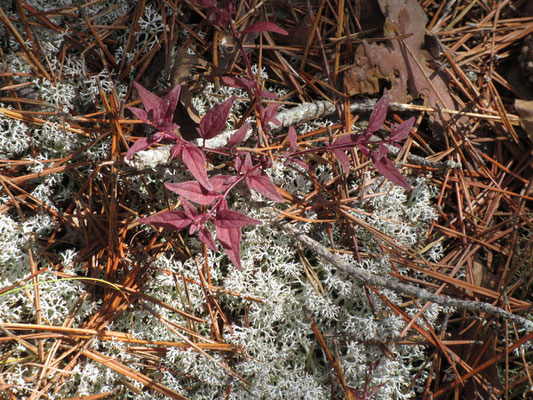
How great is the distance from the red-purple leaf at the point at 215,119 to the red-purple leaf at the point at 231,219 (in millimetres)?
360

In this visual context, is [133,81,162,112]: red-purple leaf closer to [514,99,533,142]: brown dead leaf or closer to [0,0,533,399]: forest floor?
[0,0,533,399]: forest floor

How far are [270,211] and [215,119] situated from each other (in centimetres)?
69

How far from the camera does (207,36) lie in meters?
2.43

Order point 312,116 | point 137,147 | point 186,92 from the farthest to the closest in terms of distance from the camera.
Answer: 1. point 312,116
2. point 186,92
3. point 137,147

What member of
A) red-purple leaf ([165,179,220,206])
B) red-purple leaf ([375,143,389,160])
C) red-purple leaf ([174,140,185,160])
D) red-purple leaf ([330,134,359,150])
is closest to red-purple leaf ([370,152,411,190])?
red-purple leaf ([375,143,389,160])

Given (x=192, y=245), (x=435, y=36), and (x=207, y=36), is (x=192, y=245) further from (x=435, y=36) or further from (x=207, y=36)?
(x=435, y=36)

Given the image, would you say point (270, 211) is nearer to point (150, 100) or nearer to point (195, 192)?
point (195, 192)

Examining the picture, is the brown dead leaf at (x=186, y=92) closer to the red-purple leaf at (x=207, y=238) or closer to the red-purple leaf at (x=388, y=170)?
the red-purple leaf at (x=207, y=238)

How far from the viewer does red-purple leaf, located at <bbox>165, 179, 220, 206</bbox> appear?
177 cm

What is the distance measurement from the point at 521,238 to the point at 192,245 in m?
→ 1.91

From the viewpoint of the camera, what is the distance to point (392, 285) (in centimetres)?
209

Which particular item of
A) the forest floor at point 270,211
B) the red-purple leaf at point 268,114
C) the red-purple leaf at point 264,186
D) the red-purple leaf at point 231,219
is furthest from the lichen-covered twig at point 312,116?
the red-purple leaf at point 231,219

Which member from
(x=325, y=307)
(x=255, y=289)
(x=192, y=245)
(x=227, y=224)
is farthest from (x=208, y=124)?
(x=325, y=307)

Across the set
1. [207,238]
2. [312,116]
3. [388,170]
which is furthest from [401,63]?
[207,238]
